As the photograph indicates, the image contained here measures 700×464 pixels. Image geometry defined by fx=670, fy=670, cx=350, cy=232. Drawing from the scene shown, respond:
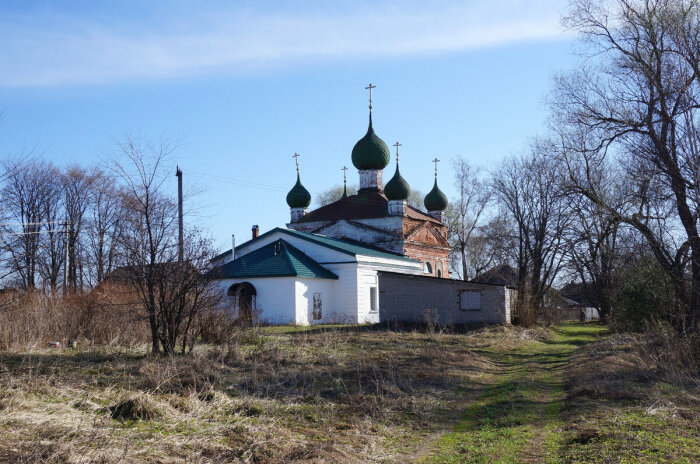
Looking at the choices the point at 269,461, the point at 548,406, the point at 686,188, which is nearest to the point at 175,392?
the point at 269,461

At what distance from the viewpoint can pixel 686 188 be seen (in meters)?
16.4

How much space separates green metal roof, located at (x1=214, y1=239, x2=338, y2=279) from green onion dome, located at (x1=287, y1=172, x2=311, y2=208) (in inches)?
487

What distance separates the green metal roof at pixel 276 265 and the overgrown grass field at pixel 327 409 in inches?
635

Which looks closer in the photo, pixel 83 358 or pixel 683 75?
pixel 83 358

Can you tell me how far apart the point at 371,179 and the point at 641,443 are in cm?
4028

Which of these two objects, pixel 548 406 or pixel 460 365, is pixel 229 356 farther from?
pixel 548 406

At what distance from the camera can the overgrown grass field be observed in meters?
7.20

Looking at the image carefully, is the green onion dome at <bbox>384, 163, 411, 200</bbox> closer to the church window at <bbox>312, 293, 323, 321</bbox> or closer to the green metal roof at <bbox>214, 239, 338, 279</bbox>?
the green metal roof at <bbox>214, 239, 338, 279</bbox>

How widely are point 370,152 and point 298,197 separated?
6297 mm

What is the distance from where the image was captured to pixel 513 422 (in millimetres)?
9547

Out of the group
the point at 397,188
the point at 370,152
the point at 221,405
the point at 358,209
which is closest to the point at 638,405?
the point at 221,405

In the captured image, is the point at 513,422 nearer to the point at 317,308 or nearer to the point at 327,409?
the point at 327,409

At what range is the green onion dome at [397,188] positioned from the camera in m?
44.2

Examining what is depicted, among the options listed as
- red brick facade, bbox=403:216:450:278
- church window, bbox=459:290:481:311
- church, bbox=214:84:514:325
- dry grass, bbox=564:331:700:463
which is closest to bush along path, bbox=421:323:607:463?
dry grass, bbox=564:331:700:463
